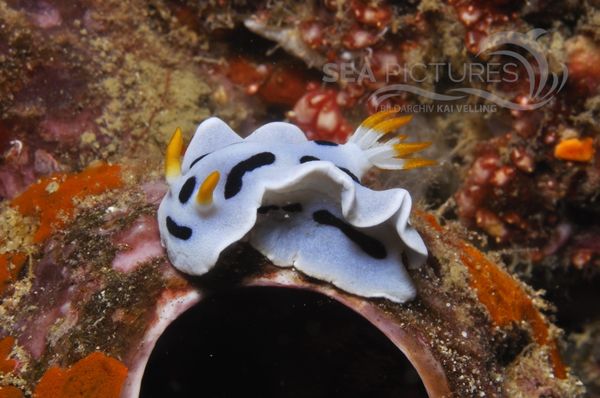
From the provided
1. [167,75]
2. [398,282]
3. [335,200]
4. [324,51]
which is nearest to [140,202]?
[335,200]

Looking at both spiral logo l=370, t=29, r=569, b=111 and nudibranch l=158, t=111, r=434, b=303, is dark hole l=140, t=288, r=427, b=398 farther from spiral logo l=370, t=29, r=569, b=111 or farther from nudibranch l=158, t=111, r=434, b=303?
spiral logo l=370, t=29, r=569, b=111

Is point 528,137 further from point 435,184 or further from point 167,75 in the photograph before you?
point 167,75

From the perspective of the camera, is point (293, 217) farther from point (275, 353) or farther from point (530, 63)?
point (530, 63)

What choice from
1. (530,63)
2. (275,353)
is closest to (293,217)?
(275,353)

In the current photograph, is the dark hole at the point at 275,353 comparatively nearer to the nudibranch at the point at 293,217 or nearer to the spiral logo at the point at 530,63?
the nudibranch at the point at 293,217

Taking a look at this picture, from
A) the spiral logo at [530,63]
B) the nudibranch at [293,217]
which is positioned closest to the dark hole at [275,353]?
the nudibranch at [293,217]

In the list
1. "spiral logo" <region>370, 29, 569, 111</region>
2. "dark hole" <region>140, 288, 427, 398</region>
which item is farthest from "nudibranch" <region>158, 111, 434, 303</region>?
"spiral logo" <region>370, 29, 569, 111</region>
